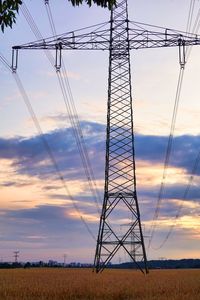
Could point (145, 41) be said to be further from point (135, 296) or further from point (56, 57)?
point (135, 296)

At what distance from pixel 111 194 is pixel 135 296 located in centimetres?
1752

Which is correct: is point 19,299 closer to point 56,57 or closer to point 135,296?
point 135,296

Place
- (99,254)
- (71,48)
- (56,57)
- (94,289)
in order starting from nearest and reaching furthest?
(94,289) → (56,57) → (71,48) → (99,254)

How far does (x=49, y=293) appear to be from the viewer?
1024 inches

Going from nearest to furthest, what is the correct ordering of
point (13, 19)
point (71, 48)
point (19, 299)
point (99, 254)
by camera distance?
point (13, 19) < point (19, 299) < point (71, 48) < point (99, 254)

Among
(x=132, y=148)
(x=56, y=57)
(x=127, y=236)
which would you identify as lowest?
(x=127, y=236)

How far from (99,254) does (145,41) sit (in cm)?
1704

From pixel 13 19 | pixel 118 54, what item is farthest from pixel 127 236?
pixel 13 19

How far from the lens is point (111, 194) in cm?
4384

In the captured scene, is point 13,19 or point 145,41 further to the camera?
point 145,41

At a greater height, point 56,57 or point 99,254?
point 56,57

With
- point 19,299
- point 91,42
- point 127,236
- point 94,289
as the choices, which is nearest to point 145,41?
point 91,42

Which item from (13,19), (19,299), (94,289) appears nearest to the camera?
(13,19)

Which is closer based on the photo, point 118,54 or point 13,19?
point 13,19
